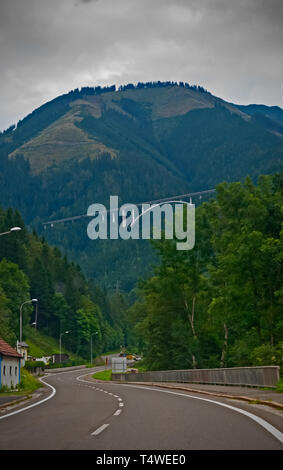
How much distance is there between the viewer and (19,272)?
122875 millimetres

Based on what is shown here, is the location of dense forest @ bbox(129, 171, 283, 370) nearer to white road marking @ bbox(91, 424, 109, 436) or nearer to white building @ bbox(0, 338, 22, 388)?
white building @ bbox(0, 338, 22, 388)

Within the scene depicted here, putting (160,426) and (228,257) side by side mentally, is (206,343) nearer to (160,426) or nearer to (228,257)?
(228,257)

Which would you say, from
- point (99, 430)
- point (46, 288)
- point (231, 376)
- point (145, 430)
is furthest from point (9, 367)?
point (46, 288)

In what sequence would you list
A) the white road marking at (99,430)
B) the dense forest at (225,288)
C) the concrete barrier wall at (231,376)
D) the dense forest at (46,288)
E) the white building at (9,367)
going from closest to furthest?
the white road marking at (99,430) < the concrete barrier wall at (231,376) < the white building at (9,367) < the dense forest at (225,288) < the dense forest at (46,288)

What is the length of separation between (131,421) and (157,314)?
60310mm

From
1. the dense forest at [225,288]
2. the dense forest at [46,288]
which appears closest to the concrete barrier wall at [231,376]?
the dense forest at [225,288]

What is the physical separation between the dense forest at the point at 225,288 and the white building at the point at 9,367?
16.7 m

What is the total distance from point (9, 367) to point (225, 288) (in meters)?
19.2

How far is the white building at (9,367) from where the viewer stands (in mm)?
42878

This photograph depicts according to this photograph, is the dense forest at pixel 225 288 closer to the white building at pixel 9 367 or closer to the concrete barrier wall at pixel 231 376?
the concrete barrier wall at pixel 231 376

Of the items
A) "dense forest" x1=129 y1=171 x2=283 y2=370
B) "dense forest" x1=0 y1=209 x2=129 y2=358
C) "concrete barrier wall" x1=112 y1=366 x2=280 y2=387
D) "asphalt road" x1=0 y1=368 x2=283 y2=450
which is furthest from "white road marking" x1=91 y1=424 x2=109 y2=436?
"dense forest" x1=0 y1=209 x2=129 y2=358

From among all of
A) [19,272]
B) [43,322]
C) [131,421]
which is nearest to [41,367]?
[19,272]

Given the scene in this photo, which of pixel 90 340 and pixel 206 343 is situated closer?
pixel 206 343
